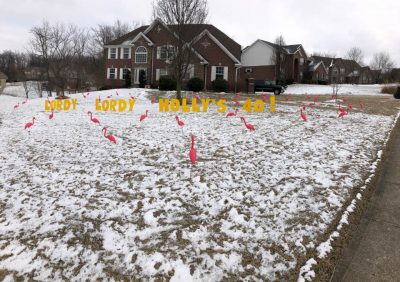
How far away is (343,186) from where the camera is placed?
206 inches

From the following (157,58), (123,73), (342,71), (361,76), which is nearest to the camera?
(157,58)

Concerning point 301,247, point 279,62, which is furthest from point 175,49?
point 279,62

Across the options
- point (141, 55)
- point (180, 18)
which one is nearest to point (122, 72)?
point (141, 55)

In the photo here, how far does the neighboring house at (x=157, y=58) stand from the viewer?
31364mm

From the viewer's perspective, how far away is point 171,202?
4684 millimetres

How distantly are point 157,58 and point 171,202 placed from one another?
29704 mm

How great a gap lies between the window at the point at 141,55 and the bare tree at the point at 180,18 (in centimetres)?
1519

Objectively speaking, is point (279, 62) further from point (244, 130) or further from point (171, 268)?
point (171, 268)

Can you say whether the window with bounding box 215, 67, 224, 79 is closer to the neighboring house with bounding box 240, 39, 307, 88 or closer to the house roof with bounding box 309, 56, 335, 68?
the neighboring house with bounding box 240, 39, 307, 88

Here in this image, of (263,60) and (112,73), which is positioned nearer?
(112,73)

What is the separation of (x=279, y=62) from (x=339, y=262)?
44301mm

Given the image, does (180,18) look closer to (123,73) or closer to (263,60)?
(123,73)

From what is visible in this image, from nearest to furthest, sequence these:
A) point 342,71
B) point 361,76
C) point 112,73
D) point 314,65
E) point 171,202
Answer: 1. point 171,202
2. point 112,73
3. point 314,65
4. point 342,71
5. point 361,76

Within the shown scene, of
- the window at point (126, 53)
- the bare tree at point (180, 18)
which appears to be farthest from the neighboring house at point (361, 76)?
the bare tree at point (180, 18)
